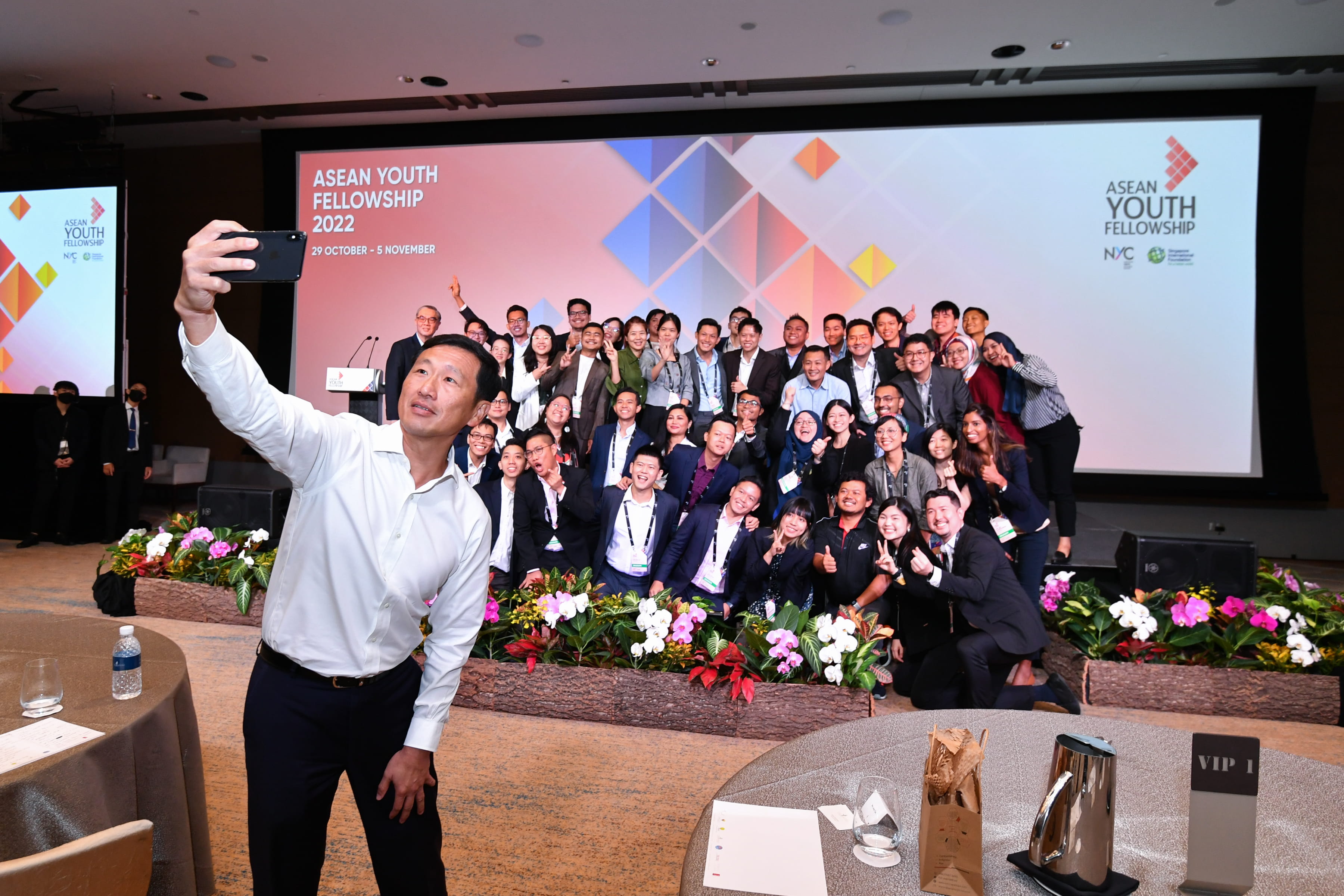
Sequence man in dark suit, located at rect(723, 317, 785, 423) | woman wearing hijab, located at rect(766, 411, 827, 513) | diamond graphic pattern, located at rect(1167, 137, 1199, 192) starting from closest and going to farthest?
woman wearing hijab, located at rect(766, 411, 827, 513) → man in dark suit, located at rect(723, 317, 785, 423) → diamond graphic pattern, located at rect(1167, 137, 1199, 192)

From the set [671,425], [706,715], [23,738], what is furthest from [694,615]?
[23,738]

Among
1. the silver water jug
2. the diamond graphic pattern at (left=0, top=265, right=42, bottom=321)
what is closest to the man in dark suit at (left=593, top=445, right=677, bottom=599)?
the silver water jug

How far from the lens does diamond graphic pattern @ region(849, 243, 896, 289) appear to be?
264 inches

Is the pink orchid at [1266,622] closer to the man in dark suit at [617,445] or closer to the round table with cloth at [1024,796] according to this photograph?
the round table with cloth at [1024,796]

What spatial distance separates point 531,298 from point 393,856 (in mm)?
6243

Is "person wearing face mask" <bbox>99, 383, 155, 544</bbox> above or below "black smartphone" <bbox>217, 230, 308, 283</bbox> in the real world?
below

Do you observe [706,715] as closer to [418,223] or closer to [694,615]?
[694,615]

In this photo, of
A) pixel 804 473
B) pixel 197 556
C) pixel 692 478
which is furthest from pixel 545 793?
pixel 197 556

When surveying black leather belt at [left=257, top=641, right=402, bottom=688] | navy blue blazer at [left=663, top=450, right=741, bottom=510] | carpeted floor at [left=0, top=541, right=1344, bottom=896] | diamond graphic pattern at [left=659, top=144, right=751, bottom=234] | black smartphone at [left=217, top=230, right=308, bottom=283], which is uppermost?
Result: diamond graphic pattern at [left=659, top=144, right=751, bottom=234]

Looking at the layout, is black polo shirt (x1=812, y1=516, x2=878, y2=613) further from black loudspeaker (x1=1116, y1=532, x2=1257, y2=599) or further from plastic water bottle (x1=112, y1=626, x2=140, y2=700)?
plastic water bottle (x1=112, y1=626, x2=140, y2=700)

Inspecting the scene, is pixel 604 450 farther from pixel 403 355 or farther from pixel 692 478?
pixel 403 355

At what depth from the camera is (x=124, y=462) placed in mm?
7078

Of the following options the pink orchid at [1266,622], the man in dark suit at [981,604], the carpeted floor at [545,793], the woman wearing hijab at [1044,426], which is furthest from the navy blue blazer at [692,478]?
the pink orchid at [1266,622]

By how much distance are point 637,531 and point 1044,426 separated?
3.01 metres
